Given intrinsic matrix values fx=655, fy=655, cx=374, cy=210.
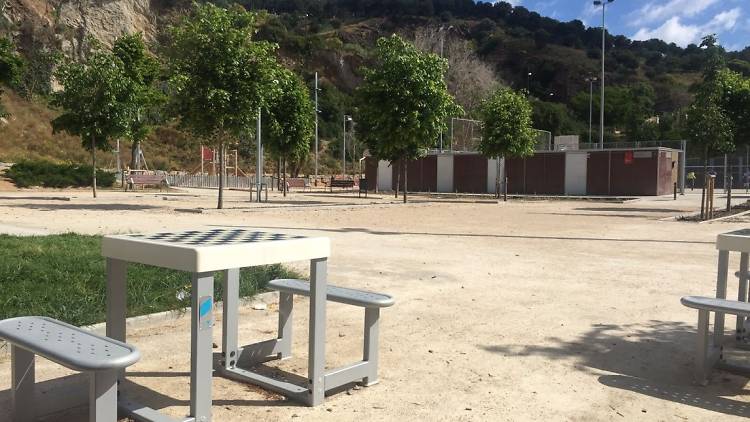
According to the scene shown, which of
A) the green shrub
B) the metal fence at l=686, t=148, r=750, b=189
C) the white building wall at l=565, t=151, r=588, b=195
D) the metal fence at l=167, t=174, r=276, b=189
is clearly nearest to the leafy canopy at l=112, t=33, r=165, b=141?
the green shrub

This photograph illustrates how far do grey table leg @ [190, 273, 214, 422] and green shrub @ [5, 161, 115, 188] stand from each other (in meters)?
33.6

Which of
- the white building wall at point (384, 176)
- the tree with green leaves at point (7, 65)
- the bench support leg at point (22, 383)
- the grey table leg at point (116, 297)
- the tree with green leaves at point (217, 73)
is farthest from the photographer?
the white building wall at point (384, 176)

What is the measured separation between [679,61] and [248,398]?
14444cm

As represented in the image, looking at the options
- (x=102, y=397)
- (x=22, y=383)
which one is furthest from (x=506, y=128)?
(x=102, y=397)

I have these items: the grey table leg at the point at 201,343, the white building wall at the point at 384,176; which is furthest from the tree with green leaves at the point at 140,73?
the grey table leg at the point at 201,343

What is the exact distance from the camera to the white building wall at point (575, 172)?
38.6 metres

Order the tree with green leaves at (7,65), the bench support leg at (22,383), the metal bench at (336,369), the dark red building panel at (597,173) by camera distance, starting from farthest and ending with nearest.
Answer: the dark red building panel at (597,173)
the tree with green leaves at (7,65)
the metal bench at (336,369)
the bench support leg at (22,383)

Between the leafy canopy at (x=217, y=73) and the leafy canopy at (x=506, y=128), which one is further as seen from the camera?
the leafy canopy at (x=506, y=128)

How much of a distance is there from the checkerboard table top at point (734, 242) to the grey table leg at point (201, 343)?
3392 millimetres

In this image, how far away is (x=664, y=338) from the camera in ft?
17.2

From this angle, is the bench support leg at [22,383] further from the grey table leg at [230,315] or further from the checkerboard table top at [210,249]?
the grey table leg at [230,315]

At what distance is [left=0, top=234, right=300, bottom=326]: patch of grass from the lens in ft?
16.9

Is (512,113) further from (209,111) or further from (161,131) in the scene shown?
(161,131)

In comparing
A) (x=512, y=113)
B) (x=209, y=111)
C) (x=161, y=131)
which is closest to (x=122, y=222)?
(x=209, y=111)
